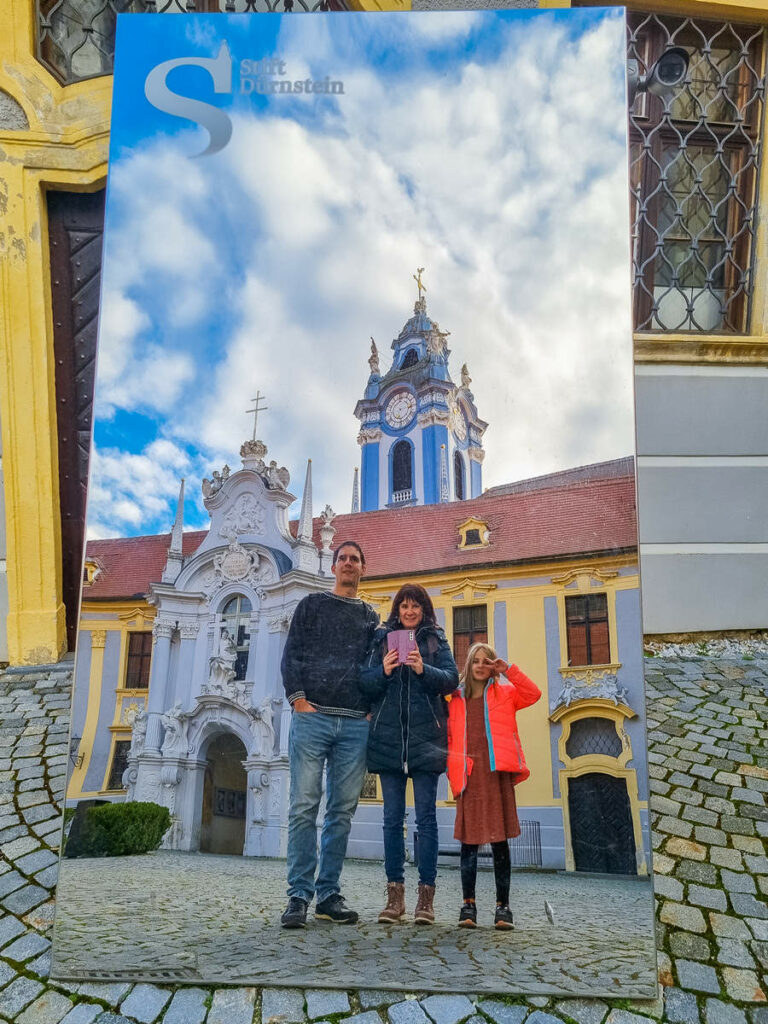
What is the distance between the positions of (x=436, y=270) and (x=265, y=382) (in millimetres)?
799

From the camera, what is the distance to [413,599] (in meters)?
3.14

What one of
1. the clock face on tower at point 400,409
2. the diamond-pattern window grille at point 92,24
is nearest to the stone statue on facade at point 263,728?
the clock face on tower at point 400,409

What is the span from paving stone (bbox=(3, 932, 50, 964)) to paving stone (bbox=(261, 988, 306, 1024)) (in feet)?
2.92

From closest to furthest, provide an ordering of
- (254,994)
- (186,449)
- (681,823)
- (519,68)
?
1. (254,994)
2. (186,449)
3. (519,68)
4. (681,823)

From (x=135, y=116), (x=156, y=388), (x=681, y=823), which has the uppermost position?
(x=135, y=116)

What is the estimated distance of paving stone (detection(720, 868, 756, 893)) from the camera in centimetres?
334

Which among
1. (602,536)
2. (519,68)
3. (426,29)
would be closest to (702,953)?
(602,536)

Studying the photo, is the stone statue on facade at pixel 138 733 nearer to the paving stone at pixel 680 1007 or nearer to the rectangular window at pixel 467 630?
the rectangular window at pixel 467 630

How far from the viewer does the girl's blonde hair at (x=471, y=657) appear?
10.1ft

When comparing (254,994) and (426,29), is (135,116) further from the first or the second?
(254,994)

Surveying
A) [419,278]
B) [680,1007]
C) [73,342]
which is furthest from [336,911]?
[73,342]

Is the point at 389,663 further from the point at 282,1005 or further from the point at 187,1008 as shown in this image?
the point at 187,1008

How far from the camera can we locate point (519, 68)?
3457mm

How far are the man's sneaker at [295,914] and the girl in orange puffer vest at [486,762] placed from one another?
52 centimetres
